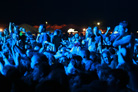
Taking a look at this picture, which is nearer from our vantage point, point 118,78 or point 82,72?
point 118,78

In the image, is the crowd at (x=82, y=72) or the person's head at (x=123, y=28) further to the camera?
the person's head at (x=123, y=28)

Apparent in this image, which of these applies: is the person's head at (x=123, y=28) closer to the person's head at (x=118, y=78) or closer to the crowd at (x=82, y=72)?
the crowd at (x=82, y=72)

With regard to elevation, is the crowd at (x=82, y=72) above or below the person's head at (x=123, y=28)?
below

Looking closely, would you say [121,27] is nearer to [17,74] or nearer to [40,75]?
[40,75]

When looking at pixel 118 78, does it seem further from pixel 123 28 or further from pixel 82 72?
pixel 123 28

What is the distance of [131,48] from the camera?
9.50 feet

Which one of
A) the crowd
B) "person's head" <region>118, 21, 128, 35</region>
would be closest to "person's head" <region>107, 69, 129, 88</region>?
the crowd

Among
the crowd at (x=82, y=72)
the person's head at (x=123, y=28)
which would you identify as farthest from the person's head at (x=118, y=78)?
the person's head at (x=123, y=28)

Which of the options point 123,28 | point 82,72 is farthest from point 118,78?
point 123,28

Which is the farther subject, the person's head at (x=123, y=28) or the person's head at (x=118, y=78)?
the person's head at (x=123, y=28)

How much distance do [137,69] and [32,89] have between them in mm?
1954

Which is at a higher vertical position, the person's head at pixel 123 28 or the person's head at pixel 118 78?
the person's head at pixel 123 28

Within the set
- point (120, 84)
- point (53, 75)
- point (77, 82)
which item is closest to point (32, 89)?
point (53, 75)

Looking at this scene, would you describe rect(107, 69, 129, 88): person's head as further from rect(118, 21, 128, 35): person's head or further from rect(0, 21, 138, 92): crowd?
rect(118, 21, 128, 35): person's head
